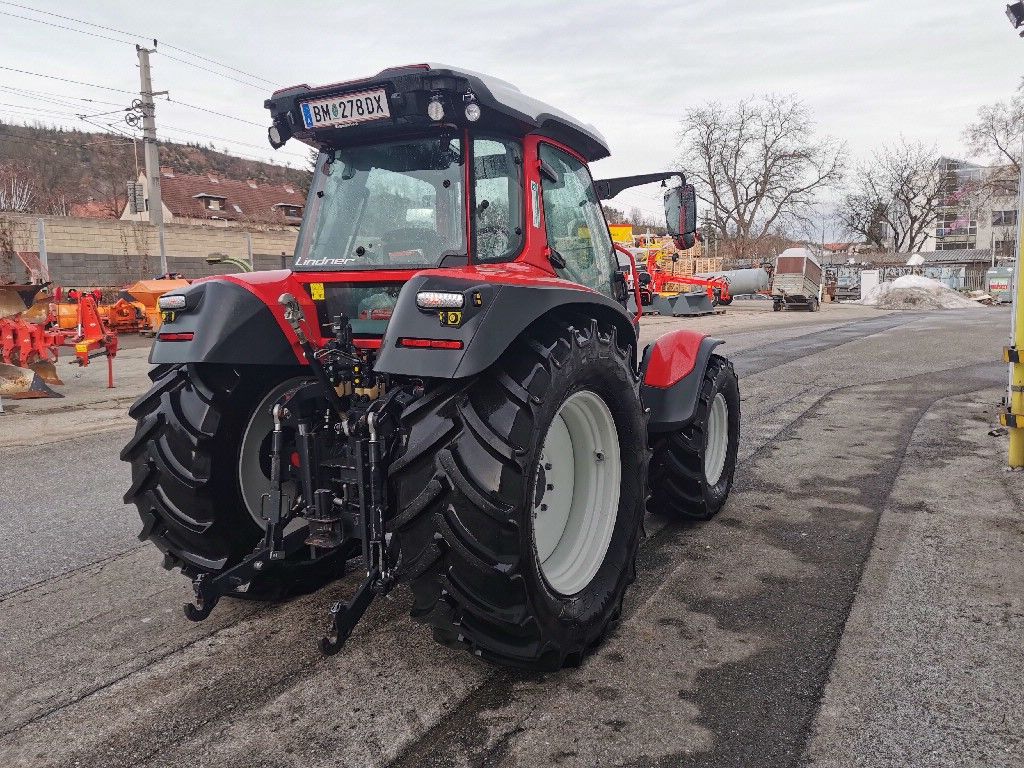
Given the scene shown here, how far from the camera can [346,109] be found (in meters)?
3.12

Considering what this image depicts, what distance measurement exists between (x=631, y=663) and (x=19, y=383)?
8943mm

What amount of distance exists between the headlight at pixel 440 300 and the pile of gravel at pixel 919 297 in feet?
111

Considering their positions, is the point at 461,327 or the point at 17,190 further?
the point at 17,190

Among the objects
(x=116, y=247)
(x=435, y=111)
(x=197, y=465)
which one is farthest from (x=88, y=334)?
(x=116, y=247)

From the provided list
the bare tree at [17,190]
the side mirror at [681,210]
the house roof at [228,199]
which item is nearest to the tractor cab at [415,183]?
the side mirror at [681,210]

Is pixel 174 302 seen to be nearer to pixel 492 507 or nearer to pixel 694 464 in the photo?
pixel 492 507

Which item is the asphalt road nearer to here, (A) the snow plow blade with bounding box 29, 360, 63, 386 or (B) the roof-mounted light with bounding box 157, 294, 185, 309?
(B) the roof-mounted light with bounding box 157, 294, 185, 309

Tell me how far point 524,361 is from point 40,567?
2952mm

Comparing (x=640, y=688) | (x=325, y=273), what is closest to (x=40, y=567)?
(x=325, y=273)

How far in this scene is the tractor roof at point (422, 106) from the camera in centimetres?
295

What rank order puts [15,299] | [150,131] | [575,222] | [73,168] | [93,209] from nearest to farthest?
1. [575,222]
2. [15,299]
3. [150,131]
4. [93,209]
5. [73,168]

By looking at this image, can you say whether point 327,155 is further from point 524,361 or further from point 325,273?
point 524,361

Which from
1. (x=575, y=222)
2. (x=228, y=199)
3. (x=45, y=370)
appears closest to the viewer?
(x=575, y=222)

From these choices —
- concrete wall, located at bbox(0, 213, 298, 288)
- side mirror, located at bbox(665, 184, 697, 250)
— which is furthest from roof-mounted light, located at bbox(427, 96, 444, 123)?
concrete wall, located at bbox(0, 213, 298, 288)
